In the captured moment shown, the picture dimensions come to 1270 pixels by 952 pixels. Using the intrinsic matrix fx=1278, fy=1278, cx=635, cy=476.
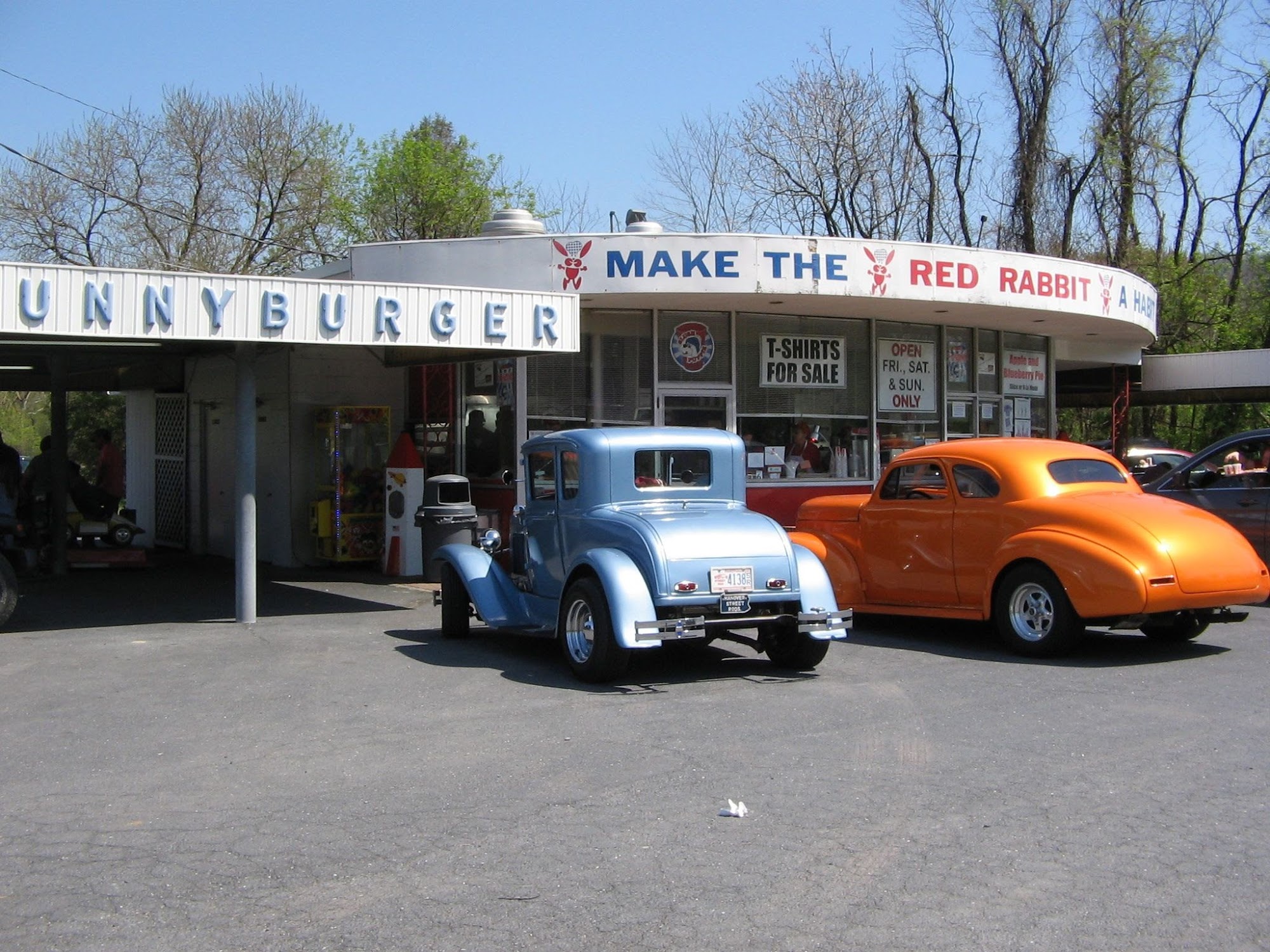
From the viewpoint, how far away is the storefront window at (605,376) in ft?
52.0

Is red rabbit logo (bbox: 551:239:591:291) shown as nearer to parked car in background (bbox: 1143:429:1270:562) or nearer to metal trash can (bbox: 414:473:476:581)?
metal trash can (bbox: 414:473:476:581)

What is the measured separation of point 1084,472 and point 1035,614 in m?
1.48

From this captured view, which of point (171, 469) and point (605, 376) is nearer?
point (605, 376)

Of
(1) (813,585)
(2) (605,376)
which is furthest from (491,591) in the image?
(2) (605,376)

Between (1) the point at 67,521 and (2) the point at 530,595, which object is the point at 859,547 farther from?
(1) the point at 67,521

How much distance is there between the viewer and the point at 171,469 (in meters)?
20.7

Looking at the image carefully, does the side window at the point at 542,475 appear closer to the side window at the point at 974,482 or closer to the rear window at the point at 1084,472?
the side window at the point at 974,482

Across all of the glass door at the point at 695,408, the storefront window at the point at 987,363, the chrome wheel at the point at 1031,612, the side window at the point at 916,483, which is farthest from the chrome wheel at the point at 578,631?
the storefront window at the point at 987,363

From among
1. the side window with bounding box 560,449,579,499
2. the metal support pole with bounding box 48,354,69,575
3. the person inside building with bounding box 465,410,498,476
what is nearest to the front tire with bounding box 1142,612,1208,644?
the side window with bounding box 560,449,579,499

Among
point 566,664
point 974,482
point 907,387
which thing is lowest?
point 566,664

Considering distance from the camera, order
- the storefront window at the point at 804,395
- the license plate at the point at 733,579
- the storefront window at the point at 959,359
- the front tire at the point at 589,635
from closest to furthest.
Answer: the front tire at the point at 589,635
the license plate at the point at 733,579
the storefront window at the point at 804,395
the storefront window at the point at 959,359

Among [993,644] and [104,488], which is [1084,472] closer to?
[993,644]

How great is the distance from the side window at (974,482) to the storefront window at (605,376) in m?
6.15

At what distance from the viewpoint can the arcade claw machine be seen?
1609 centimetres
